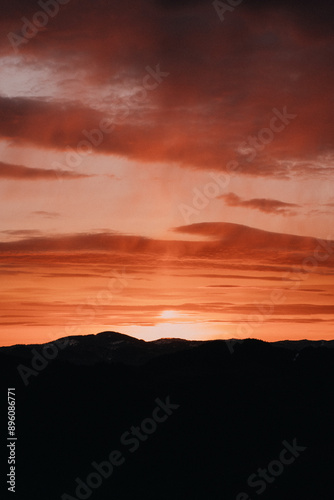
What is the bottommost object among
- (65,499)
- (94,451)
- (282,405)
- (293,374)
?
(65,499)

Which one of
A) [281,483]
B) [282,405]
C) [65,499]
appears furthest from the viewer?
[282,405]

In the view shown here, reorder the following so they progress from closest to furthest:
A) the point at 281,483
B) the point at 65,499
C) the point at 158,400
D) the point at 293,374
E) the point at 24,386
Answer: the point at 65,499
the point at 281,483
the point at 24,386
the point at 158,400
the point at 293,374

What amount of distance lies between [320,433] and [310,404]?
23236mm

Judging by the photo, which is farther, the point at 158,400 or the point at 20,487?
the point at 158,400

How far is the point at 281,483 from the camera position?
8369 centimetres

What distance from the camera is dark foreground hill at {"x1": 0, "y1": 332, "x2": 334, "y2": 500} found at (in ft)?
262

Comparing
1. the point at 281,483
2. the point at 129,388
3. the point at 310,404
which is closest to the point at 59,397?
the point at 129,388

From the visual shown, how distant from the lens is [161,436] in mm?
99625

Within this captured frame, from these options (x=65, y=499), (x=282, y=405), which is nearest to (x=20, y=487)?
(x=65, y=499)

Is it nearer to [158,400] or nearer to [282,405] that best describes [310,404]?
[282,405]

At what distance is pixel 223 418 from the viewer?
11131 cm

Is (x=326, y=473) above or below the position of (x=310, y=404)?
below

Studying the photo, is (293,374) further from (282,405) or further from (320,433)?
(320,433)

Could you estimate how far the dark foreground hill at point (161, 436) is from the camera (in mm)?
79938
